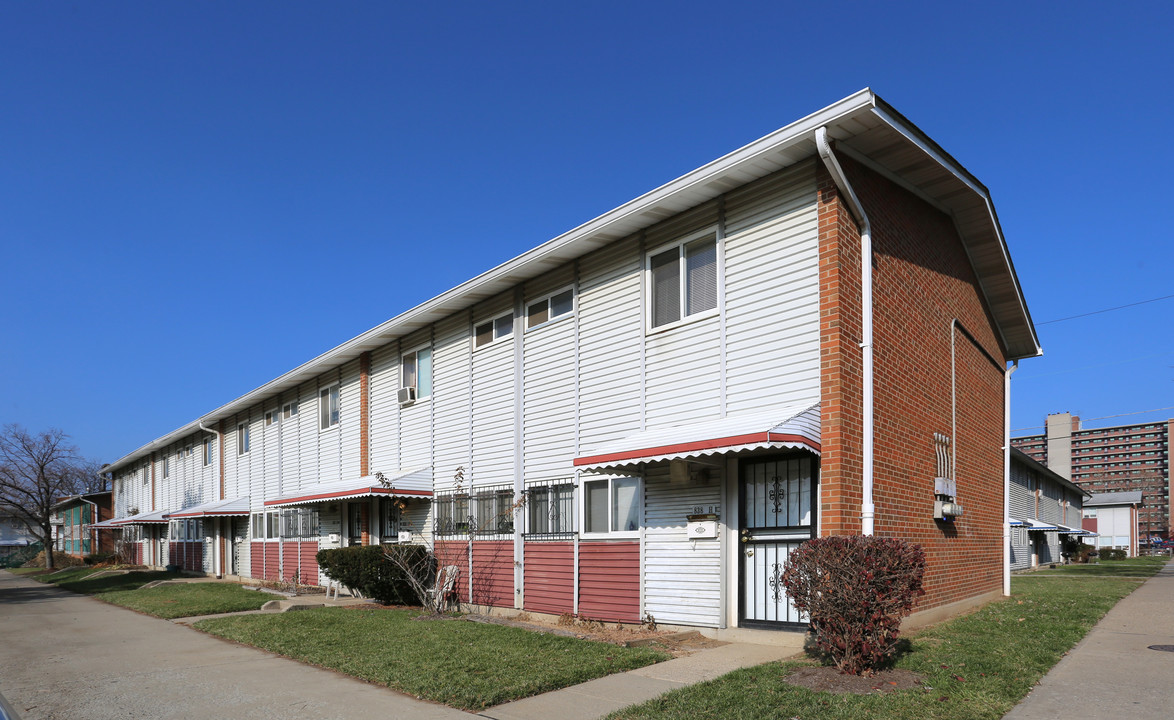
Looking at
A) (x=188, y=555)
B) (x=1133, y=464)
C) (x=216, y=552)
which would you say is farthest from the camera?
(x=1133, y=464)

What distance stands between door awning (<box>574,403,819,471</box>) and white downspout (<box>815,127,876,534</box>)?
2.64ft

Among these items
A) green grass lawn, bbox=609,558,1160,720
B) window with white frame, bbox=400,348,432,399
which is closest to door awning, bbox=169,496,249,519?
window with white frame, bbox=400,348,432,399

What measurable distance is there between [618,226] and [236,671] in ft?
24.8

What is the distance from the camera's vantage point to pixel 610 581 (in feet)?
39.2

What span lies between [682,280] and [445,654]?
5.76 metres

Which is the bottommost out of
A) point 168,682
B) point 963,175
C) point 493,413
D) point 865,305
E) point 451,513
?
point 168,682

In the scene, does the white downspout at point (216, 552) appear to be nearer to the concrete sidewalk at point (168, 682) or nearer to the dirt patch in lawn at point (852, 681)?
the concrete sidewalk at point (168, 682)

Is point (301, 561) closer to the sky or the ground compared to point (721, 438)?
closer to the ground

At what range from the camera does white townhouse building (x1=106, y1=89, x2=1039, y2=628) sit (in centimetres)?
974

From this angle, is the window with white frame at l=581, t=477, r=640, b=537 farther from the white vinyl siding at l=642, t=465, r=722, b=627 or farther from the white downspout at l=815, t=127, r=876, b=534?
the white downspout at l=815, t=127, r=876, b=534

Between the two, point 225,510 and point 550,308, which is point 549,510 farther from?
point 225,510

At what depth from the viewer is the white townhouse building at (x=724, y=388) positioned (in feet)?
32.0

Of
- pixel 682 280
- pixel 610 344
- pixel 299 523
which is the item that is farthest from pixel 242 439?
pixel 682 280

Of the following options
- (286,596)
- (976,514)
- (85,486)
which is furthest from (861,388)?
(85,486)
